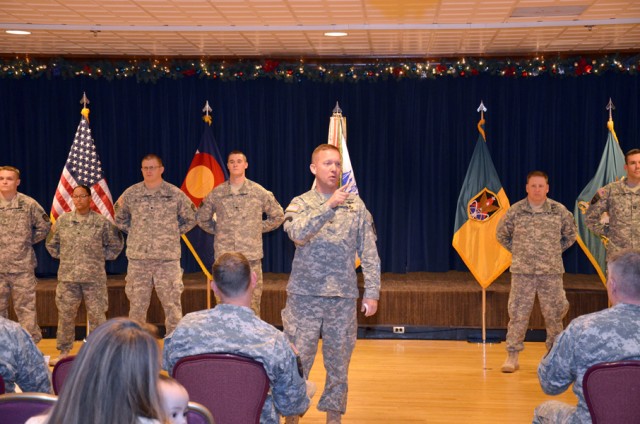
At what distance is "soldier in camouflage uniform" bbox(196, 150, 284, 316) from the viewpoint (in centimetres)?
759

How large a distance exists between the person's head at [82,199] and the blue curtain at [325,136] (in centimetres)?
257

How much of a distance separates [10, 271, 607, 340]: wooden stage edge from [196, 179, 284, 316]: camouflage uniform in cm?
99

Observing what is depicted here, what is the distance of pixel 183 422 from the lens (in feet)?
7.11

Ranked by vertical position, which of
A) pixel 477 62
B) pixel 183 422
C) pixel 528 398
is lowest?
pixel 528 398

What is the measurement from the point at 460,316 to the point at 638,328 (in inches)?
202

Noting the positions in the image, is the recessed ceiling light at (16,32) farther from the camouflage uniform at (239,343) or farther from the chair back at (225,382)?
the chair back at (225,382)

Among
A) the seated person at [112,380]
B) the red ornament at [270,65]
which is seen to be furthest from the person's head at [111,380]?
the red ornament at [270,65]

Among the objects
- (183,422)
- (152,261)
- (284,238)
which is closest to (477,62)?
(284,238)

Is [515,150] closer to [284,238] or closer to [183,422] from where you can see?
[284,238]

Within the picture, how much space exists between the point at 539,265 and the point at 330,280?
2.62m

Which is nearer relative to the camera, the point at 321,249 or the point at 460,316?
the point at 321,249

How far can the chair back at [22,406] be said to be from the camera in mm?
2502

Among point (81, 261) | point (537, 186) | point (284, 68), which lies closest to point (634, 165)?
point (537, 186)

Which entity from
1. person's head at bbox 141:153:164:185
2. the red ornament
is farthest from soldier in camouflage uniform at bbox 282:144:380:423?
the red ornament
